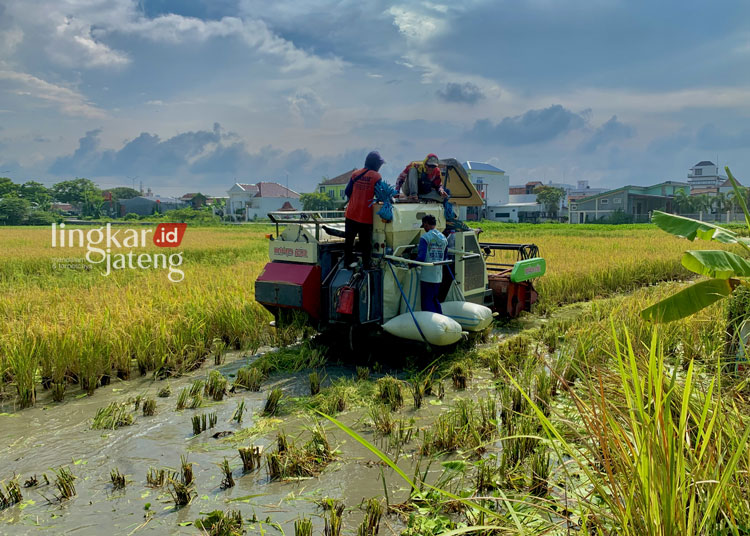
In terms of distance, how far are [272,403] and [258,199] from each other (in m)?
78.6

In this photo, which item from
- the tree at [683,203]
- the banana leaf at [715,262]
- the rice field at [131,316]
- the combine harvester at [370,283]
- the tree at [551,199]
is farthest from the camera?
the tree at [551,199]

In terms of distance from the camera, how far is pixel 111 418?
5164mm

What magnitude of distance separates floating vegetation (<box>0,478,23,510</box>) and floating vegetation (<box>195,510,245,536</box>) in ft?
4.32

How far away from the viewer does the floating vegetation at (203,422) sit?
4.91m

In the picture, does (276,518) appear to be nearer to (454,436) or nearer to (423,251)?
(454,436)

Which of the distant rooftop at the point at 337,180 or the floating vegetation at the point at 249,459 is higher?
the distant rooftop at the point at 337,180

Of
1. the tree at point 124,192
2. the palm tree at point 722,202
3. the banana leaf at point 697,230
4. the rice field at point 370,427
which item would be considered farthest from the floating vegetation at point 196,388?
the tree at point 124,192

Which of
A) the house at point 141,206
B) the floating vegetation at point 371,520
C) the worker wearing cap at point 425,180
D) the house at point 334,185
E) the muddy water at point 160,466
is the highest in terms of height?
the house at point 334,185

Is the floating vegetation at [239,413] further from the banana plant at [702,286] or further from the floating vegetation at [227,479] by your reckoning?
the banana plant at [702,286]

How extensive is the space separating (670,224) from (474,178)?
234 feet

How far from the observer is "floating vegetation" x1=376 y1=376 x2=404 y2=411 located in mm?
5543

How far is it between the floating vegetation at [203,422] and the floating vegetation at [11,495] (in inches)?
53.3

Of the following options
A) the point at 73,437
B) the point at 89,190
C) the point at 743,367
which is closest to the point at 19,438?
the point at 73,437

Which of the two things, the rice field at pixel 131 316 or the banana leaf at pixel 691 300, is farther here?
the rice field at pixel 131 316
